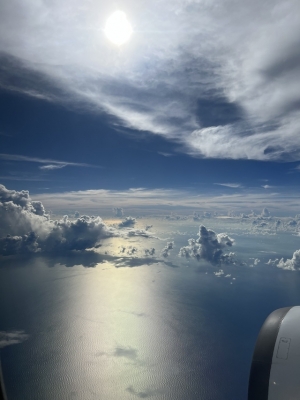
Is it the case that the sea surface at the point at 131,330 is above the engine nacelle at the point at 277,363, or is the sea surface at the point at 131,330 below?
below

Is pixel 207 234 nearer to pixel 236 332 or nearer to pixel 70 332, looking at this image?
pixel 236 332

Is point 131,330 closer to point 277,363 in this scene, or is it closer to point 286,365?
point 277,363

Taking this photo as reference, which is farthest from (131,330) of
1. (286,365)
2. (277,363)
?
(286,365)

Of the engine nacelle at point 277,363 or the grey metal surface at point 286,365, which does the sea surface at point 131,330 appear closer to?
the engine nacelle at point 277,363

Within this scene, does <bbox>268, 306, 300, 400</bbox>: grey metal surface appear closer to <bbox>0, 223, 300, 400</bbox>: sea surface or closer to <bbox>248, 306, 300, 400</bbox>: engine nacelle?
<bbox>248, 306, 300, 400</bbox>: engine nacelle

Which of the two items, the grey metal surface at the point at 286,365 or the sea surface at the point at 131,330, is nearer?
the grey metal surface at the point at 286,365

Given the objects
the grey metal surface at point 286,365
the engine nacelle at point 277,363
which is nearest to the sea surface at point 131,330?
the engine nacelle at point 277,363

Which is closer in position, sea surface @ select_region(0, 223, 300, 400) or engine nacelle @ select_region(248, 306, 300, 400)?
engine nacelle @ select_region(248, 306, 300, 400)

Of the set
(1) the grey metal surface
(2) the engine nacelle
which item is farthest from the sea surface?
(1) the grey metal surface
